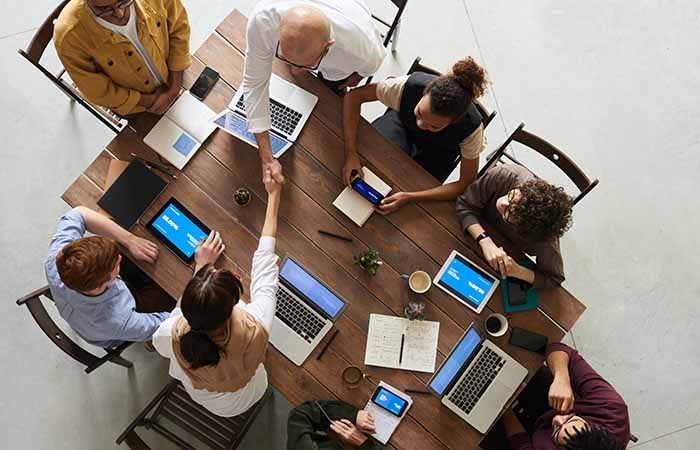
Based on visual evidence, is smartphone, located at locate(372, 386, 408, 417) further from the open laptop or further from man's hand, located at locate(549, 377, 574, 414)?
the open laptop

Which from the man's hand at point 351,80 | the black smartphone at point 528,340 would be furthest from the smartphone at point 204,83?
the black smartphone at point 528,340

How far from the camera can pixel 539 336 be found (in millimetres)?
2303

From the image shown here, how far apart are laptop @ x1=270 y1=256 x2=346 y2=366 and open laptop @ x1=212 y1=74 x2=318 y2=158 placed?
558 mm

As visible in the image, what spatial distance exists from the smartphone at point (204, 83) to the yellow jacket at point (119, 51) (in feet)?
0.30

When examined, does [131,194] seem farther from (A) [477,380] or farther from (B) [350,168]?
(A) [477,380]

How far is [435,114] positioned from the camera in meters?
2.20

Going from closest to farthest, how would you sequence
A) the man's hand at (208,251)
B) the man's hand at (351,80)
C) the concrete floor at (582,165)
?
the man's hand at (208,251)
the man's hand at (351,80)
the concrete floor at (582,165)

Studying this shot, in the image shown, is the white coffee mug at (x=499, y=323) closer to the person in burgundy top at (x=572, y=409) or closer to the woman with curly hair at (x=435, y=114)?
the person in burgundy top at (x=572, y=409)

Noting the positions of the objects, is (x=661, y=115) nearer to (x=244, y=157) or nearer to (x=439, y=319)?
(x=439, y=319)

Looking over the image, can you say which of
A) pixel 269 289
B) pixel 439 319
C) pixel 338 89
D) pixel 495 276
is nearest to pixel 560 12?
pixel 338 89

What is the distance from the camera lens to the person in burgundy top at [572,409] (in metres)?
2.16

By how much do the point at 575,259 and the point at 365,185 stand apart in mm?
1707

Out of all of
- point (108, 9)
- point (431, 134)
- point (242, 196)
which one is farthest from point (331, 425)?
point (108, 9)

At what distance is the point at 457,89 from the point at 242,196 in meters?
1.02
